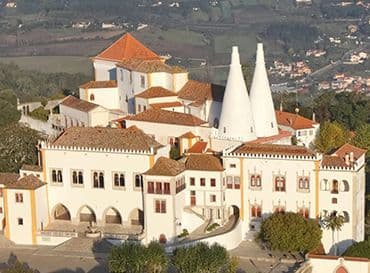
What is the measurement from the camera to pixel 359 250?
3766 cm

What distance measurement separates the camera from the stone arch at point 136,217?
41344 mm

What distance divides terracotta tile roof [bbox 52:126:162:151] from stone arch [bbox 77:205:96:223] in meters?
2.67

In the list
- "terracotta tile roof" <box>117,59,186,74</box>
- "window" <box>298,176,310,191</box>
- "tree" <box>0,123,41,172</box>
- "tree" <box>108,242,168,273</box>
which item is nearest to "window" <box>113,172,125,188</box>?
"tree" <box>108,242,168,273</box>

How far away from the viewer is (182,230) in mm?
40344

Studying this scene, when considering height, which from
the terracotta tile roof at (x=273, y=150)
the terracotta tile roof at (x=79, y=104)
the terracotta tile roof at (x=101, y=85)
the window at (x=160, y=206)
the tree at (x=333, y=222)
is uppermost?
the terracotta tile roof at (x=101, y=85)

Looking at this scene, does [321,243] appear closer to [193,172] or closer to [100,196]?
[193,172]

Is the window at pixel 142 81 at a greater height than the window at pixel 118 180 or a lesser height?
greater

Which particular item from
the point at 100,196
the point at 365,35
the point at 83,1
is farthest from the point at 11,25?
the point at 100,196

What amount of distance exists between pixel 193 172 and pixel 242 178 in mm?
1954

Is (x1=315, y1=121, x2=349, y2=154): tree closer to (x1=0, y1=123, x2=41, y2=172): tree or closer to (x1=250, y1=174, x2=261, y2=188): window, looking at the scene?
(x1=250, y1=174, x2=261, y2=188): window

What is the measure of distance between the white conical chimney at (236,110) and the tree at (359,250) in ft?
23.5

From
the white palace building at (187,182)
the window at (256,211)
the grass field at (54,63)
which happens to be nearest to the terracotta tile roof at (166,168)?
the white palace building at (187,182)

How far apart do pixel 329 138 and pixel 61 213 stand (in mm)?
13242

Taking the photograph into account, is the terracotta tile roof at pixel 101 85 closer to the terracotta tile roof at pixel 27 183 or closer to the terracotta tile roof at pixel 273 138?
the terracotta tile roof at pixel 273 138
